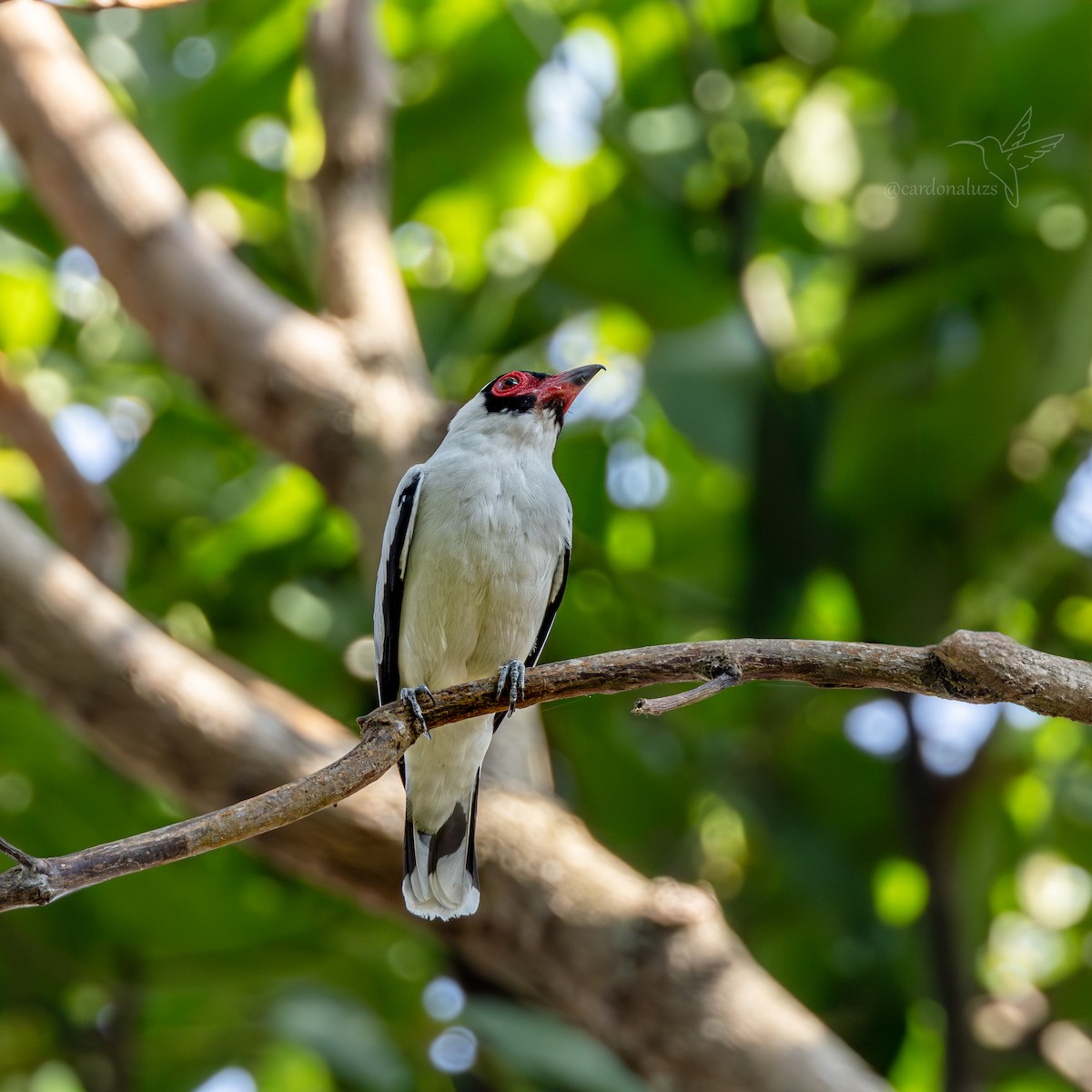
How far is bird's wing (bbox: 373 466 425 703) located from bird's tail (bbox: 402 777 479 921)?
1.87 feet

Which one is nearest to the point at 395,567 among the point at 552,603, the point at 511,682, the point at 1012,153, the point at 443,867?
the point at 552,603

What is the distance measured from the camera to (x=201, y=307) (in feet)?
17.6

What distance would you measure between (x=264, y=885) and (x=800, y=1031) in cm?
311

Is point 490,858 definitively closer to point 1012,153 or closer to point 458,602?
point 458,602

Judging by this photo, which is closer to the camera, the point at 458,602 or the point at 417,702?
the point at 417,702

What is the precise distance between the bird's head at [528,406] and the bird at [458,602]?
7 cm

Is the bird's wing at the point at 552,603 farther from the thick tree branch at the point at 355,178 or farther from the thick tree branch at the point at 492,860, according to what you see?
the thick tree branch at the point at 355,178

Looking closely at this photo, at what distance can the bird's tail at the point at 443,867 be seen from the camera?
13.3 feet

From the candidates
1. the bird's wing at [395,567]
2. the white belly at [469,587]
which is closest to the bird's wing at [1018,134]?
the white belly at [469,587]

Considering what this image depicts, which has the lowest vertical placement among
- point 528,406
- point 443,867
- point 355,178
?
point 443,867

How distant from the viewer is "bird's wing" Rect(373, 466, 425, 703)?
13.5 feet

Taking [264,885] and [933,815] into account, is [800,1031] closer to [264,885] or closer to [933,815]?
[933,815]

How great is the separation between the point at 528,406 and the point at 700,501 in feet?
5.22

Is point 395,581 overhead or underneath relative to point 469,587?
underneath
